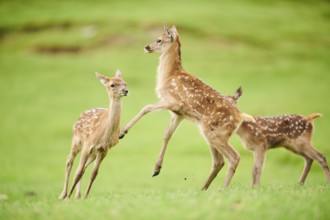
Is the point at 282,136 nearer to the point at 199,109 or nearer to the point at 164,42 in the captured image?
the point at 199,109

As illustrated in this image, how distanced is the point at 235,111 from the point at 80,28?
42.0 meters

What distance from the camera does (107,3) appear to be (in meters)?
61.2

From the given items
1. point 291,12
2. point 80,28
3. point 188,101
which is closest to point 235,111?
point 188,101

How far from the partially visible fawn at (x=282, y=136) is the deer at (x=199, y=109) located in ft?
4.46

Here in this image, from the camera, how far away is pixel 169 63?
12102mm

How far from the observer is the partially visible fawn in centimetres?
1227

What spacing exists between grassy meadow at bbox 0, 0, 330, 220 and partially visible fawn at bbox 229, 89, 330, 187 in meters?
0.75

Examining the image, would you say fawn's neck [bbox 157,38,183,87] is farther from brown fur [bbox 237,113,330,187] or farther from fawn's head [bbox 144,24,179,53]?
brown fur [bbox 237,113,330,187]

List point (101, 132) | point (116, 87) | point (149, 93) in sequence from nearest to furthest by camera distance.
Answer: point (101, 132), point (116, 87), point (149, 93)

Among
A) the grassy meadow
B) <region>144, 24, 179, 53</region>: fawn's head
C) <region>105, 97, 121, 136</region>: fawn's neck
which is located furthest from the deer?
the grassy meadow

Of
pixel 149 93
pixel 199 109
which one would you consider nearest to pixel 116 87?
pixel 199 109

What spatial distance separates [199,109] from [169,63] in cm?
179

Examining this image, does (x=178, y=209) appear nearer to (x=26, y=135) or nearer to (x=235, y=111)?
(x=235, y=111)

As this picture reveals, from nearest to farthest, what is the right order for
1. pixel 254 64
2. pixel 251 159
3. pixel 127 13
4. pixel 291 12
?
pixel 251 159
pixel 254 64
pixel 127 13
pixel 291 12
